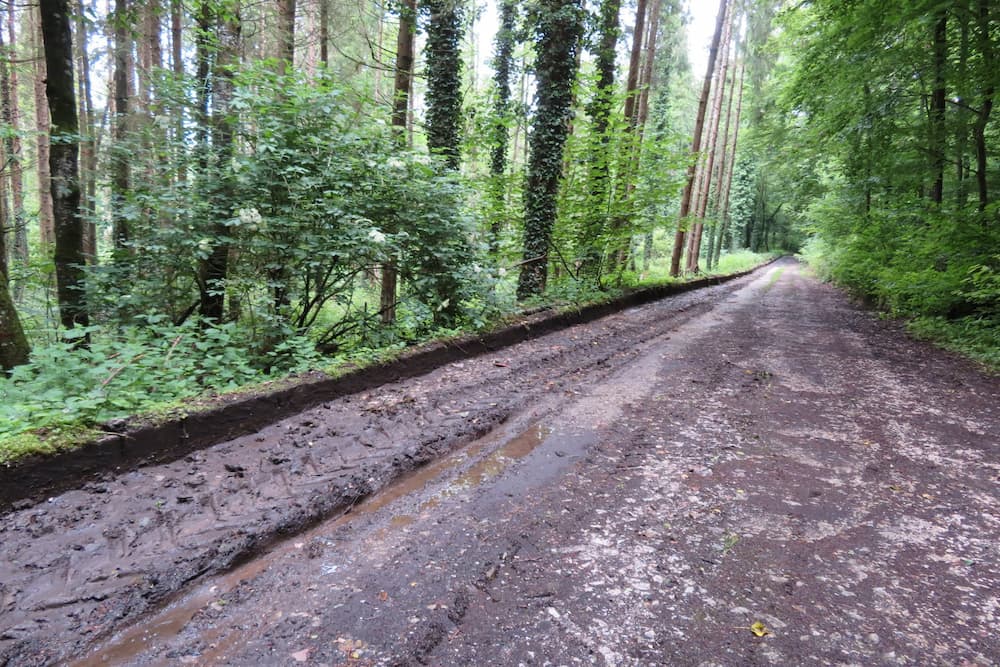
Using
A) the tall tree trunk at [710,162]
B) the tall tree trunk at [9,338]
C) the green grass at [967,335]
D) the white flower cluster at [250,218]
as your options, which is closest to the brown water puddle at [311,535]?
the white flower cluster at [250,218]

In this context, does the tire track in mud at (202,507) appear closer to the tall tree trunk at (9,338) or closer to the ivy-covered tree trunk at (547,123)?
the tall tree trunk at (9,338)

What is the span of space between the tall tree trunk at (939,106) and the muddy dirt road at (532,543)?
22.9 feet

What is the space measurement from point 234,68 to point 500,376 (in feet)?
13.8

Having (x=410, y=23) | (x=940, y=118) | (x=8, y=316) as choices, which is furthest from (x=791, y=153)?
(x=8, y=316)

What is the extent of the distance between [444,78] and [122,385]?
24.3 feet

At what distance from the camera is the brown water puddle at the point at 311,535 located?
1730mm

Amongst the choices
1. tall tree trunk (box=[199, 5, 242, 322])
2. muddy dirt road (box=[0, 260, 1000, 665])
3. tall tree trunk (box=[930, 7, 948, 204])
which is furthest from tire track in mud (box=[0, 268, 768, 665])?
tall tree trunk (box=[930, 7, 948, 204])

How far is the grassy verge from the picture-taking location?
263cm

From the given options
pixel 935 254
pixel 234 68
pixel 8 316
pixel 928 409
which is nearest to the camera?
pixel 8 316

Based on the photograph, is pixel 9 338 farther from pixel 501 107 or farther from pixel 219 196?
pixel 501 107

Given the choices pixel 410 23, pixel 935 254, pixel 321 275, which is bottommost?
pixel 321 275

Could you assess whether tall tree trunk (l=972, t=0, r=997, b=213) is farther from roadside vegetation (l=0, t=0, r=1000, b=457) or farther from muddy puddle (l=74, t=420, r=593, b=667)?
muddy puddle (l=74, t=420, r=593, b=667)

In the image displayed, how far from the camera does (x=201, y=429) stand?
316cm

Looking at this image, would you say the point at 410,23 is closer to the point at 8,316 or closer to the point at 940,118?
the point at 8,316
